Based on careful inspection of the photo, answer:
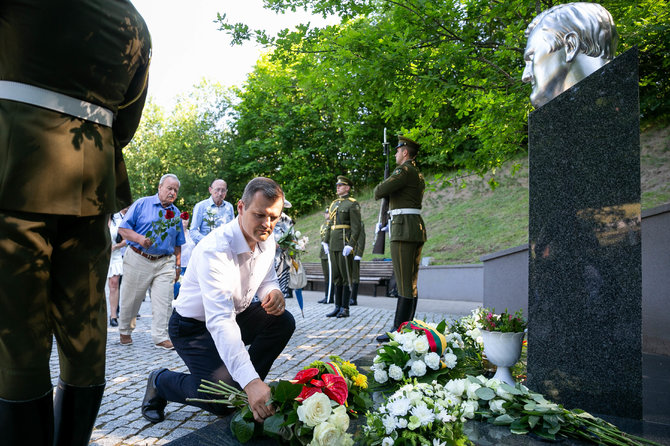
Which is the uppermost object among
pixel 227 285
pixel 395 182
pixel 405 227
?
pixel 395 182

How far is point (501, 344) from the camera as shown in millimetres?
3596

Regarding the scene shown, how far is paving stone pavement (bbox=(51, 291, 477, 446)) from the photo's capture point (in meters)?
3.26

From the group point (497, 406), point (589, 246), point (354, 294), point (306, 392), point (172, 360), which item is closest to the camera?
point (306, 392)

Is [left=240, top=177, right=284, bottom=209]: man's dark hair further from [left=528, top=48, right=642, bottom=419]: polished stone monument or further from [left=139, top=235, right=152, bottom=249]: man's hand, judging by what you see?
[left=139, top=235, right=152, bottom=249]: man's hand

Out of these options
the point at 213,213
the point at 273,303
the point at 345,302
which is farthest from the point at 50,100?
the point at 345,302

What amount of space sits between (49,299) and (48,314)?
5 centimetres

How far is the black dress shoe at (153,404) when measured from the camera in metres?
3.41

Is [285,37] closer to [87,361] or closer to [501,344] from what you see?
Result: [501,344]

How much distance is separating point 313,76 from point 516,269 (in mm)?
4128

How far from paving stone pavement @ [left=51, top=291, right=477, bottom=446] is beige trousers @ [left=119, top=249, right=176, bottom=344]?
0.35m

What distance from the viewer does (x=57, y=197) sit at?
1760mm

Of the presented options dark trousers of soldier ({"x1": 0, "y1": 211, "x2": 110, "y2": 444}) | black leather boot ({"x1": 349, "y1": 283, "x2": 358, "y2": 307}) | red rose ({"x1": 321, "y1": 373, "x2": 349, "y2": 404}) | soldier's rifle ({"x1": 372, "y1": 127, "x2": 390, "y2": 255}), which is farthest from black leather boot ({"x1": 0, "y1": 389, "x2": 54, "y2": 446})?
black leather boot ({"x1": 349, "y1": 283, "x2": 358, "y2": 307})

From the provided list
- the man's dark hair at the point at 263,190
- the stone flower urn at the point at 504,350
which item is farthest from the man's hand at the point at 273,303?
the stone flower urn at the point at 504,350

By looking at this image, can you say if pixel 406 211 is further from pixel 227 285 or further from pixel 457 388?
Result: pixel 227 285
